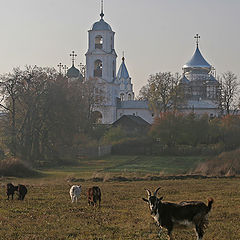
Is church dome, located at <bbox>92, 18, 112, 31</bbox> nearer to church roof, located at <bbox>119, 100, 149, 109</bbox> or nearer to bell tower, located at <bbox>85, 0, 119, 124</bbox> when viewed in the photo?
bell tower, located at <bbox>85, 0, 119, 124</bbox>

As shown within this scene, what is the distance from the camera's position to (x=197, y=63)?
107m

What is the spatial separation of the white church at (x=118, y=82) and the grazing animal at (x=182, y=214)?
2748 inches

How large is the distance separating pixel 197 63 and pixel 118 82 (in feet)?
63.0

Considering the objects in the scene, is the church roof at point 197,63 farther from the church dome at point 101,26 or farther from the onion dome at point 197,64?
the church dome at point 101,26

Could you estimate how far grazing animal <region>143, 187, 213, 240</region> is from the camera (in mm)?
11820

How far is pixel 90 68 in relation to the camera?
292 feet

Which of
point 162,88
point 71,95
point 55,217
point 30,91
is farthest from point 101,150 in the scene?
point 55,217

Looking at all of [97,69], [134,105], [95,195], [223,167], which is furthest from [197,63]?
[95,195]

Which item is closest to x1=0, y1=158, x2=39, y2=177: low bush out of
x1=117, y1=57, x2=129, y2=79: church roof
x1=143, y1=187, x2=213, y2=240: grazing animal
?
x1=143, y1=187, x2=213, y2=240: grazing animal

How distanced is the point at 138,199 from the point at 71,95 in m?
35.7

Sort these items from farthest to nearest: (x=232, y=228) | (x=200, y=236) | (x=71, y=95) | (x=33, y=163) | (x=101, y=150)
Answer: (x=101, y=150)
(x=71, y=95)
(x=33, y=163)
(x=232, y=228)
(x=200, y=236)

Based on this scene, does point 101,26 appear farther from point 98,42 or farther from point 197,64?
point 197,64

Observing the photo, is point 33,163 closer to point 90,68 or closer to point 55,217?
point 55,217

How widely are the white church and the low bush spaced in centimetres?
4457
